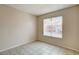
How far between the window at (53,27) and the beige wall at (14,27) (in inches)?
36.2

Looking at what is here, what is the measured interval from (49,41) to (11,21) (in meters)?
2.46

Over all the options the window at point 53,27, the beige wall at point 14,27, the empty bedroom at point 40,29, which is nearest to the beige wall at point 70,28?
the empty bedroom at point 40,29

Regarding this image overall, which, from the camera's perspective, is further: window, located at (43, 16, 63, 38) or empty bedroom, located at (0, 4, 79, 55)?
window, located at (43, 16, 63, 38)

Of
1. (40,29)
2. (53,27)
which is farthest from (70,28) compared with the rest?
(40,29)

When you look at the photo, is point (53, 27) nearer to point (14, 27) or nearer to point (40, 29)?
point (40, 29)

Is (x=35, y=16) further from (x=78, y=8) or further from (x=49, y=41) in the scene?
(x=78, y=8)

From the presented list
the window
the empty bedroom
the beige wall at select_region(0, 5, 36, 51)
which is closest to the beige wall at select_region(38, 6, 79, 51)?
the empty bedroom

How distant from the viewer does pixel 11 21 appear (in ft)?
13.8

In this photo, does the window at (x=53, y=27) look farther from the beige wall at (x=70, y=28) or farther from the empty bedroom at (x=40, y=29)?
the beige wall at (x=70, y=28)

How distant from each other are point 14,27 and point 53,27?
2197 millimetres

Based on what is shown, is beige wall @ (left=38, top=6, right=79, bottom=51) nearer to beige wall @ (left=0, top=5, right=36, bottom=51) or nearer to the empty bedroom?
the empty bedroom

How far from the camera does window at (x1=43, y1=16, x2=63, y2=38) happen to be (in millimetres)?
4543

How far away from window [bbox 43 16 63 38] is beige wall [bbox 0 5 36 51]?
3.02 feet
